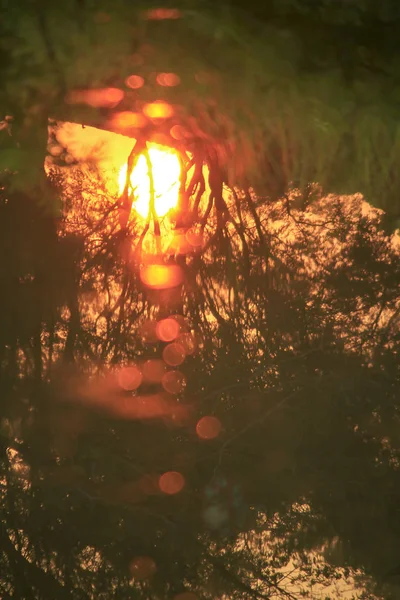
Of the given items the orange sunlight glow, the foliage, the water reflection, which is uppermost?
the foliage

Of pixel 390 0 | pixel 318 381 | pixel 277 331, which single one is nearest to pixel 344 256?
pixel 277 331

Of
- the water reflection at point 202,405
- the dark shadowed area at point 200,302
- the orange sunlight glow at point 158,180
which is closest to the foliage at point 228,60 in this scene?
the dark shadowed area at point 200,302

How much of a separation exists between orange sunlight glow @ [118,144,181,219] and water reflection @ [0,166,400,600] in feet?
0.72

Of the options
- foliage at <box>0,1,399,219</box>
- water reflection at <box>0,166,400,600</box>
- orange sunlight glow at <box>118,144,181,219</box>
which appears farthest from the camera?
orange sunlight glow at <box>118,144,181,219</box>

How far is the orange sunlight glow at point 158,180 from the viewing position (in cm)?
546

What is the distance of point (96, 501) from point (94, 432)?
0.52 metres

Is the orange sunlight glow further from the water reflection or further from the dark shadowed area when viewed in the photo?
the water reflection

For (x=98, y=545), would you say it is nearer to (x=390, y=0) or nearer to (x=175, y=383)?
(x=175, y=383)

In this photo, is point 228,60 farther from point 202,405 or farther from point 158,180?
point 158,180

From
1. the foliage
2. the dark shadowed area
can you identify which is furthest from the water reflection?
the foliage

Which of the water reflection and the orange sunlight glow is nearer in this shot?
the water reflection

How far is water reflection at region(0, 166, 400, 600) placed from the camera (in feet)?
9.89

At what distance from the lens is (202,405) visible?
3.90 meters

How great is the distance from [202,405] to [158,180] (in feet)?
7.44
